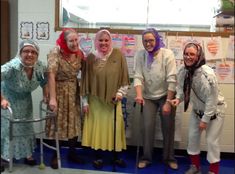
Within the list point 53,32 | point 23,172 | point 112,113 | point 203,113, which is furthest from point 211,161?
point 53,32

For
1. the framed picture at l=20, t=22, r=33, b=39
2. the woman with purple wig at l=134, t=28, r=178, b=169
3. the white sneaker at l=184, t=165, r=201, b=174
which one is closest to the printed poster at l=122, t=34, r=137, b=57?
the woman with purple wig at l=134, t=28, r=178, b=169

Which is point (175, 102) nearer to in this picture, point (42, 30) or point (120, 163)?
point (120, 163)

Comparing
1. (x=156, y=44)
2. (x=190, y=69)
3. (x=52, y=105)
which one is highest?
(x=156, y=44)

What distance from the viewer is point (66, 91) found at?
85.5 inches

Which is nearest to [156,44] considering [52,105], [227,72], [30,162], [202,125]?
[202,125]

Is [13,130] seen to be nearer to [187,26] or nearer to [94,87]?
[94,87]

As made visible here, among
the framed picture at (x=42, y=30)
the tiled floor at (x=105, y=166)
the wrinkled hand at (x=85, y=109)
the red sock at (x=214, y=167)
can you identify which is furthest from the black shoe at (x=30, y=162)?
the red sock at (x=214, y=167)

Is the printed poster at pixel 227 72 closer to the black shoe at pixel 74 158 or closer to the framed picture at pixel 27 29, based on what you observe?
the black shoe at pixel 74 158

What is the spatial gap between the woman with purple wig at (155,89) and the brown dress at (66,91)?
462mm

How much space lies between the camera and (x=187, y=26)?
224 cm

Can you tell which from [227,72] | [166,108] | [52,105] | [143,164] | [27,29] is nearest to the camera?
[227,72]

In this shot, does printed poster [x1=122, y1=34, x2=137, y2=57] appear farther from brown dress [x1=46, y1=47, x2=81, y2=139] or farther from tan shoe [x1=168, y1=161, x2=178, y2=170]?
tan shoe [x1=168, y1=161, x2=178, y2=170]

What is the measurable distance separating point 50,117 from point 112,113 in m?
0.52

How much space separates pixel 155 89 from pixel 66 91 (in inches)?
26.1
